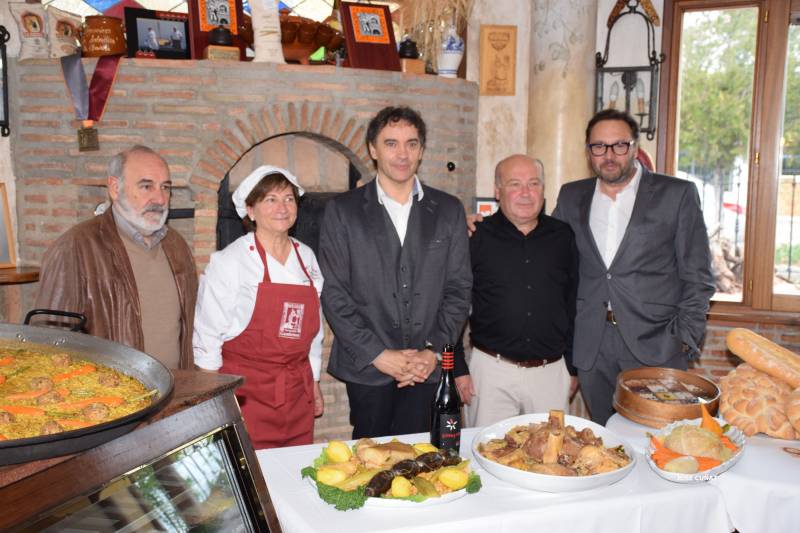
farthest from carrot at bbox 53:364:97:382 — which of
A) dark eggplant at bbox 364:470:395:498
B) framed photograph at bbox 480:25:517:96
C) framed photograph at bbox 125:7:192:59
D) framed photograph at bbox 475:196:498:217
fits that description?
framed photograph at bbox 480:25:517:96

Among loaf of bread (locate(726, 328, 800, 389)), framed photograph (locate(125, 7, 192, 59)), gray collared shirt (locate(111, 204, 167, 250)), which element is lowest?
loaf of bread (locate(726, 328, 800, 389))

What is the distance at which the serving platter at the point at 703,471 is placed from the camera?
6.59 feet

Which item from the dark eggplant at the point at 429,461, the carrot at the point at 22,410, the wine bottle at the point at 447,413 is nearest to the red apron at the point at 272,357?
the wine bottle at the point at 447,413

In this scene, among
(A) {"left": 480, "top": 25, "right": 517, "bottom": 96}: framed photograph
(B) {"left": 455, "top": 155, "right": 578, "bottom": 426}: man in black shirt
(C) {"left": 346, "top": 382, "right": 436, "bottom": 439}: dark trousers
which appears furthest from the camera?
(A) {"left": 480, "top": 25, "right": 517, "bottom": 96}: framed photograph

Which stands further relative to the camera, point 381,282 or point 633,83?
point 633,83

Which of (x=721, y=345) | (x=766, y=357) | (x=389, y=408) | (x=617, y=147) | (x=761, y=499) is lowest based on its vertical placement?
(x=721, y=345)

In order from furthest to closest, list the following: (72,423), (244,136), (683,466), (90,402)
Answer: (244,136) < (683,466) < (90,402) < (72,423)

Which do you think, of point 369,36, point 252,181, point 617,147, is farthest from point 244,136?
point 617,147

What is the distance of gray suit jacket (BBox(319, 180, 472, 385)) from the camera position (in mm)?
3023

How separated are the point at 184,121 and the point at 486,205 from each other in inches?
82.1

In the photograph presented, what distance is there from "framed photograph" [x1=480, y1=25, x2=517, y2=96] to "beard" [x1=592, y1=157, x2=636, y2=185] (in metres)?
1.77

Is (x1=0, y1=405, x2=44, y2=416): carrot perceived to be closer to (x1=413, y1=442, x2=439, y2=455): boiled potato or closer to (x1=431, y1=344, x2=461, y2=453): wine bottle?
(x1=413, y1=442, x2=439, y2=455): boiled potato

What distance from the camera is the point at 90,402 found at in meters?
1.34

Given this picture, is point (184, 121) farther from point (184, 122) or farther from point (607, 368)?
point (607, 368)
